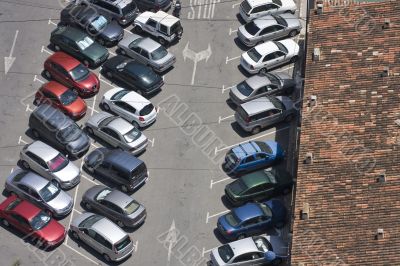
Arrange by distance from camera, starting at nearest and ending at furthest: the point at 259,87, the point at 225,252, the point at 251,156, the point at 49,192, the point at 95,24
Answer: the point at 225,252 < the point at 49,192 < the point at 251,156 < the point at 259,87 < the point at 95,24

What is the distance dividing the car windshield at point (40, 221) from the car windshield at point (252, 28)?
2051 centimetres

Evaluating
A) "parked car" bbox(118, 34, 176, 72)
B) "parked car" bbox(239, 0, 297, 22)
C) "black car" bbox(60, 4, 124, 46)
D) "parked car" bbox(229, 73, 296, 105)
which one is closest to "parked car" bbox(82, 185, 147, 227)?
"parked car" bbox(229, 73, 296, 105)

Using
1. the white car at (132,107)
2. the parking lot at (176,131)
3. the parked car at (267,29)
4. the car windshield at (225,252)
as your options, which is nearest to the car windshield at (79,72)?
the parking lot at (176,131)

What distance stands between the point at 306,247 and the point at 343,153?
20.5ft

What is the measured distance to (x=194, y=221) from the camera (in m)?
54.5

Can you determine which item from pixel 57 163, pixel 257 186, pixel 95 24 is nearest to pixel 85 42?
pixel 95 24

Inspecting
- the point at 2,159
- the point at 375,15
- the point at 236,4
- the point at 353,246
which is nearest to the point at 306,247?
the point at 353,246

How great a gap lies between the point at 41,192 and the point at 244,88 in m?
15.1

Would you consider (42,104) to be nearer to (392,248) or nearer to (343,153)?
(343,153)

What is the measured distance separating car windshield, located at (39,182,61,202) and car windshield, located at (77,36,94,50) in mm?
12230

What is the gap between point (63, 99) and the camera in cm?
5938

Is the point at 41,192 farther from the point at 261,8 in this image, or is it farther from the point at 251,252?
the point at 261,8

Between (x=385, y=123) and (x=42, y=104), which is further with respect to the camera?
(x=42, y=104)

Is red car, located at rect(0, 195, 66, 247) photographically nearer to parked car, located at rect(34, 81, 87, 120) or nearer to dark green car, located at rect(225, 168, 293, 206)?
→ parked car, located at rect(34, 81, 87, 120)
